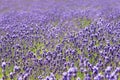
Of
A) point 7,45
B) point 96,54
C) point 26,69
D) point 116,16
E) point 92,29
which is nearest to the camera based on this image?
point 26,69

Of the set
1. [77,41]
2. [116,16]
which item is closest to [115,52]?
[77,41]

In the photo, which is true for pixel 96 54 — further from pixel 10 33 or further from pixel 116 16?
pixel 116 16

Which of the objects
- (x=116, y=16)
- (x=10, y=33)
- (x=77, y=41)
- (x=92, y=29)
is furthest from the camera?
(x=116, y=16)

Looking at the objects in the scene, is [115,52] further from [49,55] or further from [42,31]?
[42,31]

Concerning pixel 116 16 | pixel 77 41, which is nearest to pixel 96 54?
pixel 77 41

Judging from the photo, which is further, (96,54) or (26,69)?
(96,54)

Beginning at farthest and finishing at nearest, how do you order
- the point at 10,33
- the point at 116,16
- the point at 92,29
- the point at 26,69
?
the point at 116,16 < the point at 10,33 < the point at 92,29 < the point at 26,69

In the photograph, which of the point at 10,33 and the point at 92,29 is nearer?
the point at 92,29

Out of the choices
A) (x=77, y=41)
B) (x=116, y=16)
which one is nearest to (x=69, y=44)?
(x=77, y=41)

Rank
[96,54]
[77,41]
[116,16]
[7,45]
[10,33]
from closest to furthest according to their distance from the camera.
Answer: [96,54] → [77,41] → [7,45] → [10,33] → [116,16]
